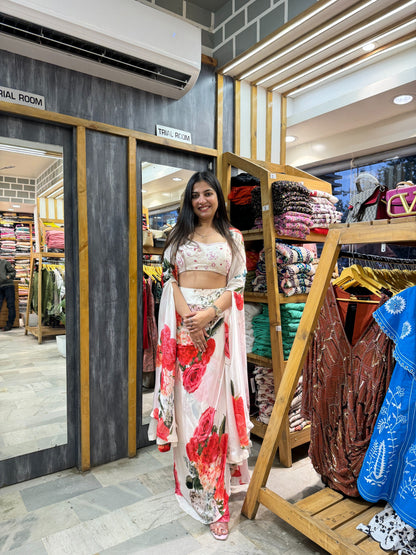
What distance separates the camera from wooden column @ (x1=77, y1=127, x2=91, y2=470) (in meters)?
2.22

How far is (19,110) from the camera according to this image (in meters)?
2.01

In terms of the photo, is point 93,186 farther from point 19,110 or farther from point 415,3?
point 415,3

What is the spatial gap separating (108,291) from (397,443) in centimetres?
171

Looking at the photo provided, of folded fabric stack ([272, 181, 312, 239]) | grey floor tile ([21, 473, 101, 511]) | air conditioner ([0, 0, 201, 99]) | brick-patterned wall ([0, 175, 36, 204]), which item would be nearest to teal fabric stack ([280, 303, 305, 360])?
folded fabric stack ([272, 181, 312, 239])

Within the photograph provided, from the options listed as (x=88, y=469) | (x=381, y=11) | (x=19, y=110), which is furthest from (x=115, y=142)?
(x=88, y=469)

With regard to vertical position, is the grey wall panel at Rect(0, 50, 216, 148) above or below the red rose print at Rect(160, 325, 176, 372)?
above

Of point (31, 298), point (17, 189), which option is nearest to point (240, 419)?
point (31, 298)

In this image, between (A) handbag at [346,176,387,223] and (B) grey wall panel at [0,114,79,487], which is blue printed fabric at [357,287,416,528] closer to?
(A) handbag at [346,176,387,223]

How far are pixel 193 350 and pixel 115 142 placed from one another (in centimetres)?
136

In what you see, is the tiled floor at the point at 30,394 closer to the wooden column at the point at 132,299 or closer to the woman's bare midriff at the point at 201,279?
the wooden column at the point at 132,299

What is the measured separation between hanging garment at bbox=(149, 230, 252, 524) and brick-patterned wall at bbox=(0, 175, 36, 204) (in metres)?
0.89

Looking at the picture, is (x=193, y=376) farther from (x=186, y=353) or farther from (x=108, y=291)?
(x=108, y=291)

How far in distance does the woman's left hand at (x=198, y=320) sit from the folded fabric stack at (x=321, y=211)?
1.09m

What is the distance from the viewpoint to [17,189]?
2.14 meters
